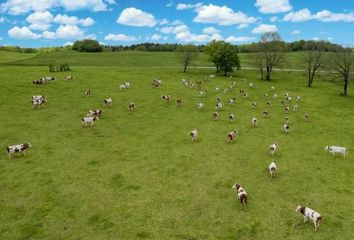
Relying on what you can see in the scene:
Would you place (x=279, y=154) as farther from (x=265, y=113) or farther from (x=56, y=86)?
(x=56, y=86)

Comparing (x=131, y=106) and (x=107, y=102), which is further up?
(x=107, y=102)

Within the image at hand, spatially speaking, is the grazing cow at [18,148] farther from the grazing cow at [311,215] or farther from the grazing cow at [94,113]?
the grazing cow at [311,215]

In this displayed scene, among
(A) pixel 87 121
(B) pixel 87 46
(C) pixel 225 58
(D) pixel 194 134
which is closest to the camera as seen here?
(D) pixel 194 134

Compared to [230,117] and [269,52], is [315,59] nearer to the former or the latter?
[269,52]

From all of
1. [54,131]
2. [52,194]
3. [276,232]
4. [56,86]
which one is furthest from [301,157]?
[56,86]

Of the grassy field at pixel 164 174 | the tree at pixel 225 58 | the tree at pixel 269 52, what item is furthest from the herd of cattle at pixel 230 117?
the tree at pixel 225 58

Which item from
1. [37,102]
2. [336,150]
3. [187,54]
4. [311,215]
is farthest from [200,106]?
[187,54]

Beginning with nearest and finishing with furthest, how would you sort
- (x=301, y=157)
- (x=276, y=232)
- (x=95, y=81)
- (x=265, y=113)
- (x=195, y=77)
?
(x=276, y=232)
(x=301, y=157)
(x=265, y=113)
(x=95, y=81)
(x=195, y=77)
